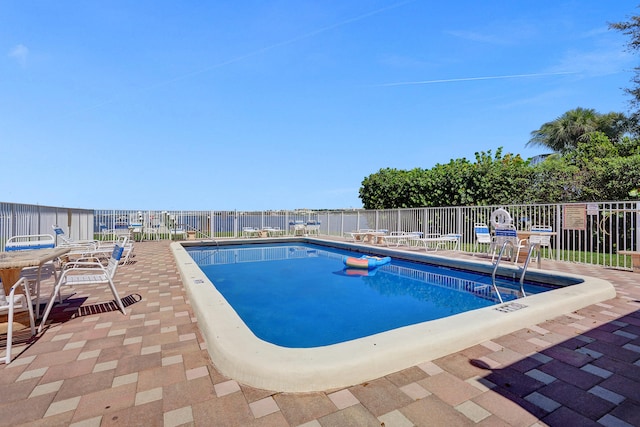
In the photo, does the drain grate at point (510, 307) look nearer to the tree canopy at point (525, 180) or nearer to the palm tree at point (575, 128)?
the tree canopy at point (525, 180)

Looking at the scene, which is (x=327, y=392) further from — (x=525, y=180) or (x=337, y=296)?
(x=525, y=180)

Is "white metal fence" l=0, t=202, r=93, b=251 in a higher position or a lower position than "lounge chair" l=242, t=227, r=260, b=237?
higher

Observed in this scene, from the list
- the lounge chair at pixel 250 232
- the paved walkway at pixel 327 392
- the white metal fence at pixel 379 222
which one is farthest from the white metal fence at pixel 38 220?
the lounge chair at pixel 250 232

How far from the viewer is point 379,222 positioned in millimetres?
14211

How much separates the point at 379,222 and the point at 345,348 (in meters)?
12.2

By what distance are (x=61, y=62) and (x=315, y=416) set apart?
10.9 m

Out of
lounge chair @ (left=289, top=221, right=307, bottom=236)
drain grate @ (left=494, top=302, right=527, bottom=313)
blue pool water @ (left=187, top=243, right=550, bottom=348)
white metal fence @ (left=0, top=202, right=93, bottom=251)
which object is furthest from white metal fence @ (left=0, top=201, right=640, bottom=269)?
drain grate @ (left=494, top=302, right=527, bottom=313)

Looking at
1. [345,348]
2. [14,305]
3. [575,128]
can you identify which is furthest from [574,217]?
[575,128]

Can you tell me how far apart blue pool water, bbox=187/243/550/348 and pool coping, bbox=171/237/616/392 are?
1312 millimetres

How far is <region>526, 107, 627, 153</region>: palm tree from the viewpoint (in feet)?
61.7

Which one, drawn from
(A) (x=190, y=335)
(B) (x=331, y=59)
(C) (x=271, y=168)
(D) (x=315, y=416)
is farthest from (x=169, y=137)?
(D) (x=315, y=416)

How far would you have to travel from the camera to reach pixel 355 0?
945cm

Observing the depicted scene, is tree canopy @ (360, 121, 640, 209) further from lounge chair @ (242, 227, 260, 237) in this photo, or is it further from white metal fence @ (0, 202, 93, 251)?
white metal fence @ (0, 202, 93, 251)

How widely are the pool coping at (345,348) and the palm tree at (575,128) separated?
21.2 meters
